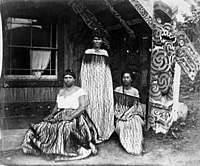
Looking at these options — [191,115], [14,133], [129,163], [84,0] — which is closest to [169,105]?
[191,115]

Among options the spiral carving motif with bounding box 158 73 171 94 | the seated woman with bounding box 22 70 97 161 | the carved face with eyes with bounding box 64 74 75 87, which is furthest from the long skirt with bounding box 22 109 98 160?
the spiral carving motif with bounding box 158 73 171 94

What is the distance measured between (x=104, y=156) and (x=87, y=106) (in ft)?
2.21

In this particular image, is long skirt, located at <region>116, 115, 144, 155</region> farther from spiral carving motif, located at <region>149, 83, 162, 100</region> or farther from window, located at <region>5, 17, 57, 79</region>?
window, located at <region>5, 17, 57, 79</region>

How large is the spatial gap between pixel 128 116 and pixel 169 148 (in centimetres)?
66

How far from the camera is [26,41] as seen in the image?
10.7ft

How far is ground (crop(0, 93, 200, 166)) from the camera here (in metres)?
2.97

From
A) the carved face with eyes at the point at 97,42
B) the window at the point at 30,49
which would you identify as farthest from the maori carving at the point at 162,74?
the window at the point at 30,49

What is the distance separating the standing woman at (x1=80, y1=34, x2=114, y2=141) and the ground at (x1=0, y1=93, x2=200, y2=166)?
10.3 inches

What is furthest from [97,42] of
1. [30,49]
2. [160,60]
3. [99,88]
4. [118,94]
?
[30,49]

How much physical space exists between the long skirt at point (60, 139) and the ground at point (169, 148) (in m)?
0.16

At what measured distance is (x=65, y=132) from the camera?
290 centimetres

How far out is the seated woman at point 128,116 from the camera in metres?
3.01

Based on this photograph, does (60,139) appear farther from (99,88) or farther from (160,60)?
(160,60)

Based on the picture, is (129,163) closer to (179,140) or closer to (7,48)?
(179,140)
